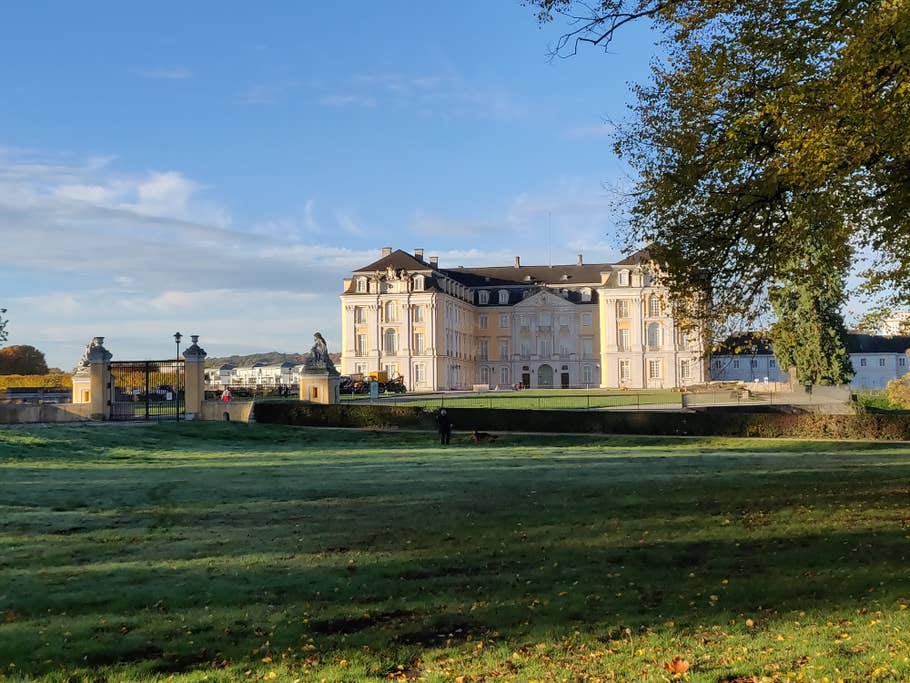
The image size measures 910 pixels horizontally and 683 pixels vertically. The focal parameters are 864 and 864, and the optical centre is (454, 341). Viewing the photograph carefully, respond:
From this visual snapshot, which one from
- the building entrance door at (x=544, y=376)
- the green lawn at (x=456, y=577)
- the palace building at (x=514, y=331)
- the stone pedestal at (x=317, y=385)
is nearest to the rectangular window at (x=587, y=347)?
the palace building at (x=514, y=331)

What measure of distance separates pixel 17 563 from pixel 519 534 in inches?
204

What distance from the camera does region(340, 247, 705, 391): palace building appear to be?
79562 millimetres

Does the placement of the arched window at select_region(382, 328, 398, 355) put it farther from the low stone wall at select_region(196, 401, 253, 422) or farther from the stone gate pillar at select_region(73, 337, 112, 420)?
the stone gate pillar at select_region(73, 337, 112, 420)

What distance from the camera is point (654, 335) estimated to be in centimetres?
7975

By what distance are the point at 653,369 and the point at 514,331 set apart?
15.8 metres

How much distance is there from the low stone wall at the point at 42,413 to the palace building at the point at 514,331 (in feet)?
164

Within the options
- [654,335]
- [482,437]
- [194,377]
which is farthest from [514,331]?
[482,437]

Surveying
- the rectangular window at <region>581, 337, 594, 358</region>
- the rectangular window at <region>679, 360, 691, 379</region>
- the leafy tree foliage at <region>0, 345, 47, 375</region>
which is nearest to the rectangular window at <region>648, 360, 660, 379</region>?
the rectangular window at <region>679, 360, 691, 379</region>

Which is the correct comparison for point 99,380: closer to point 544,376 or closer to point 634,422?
point 634,422

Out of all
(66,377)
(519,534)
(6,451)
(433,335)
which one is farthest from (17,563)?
(433,335)

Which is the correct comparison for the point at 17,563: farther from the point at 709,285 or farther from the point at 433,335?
Answer: the point at 433,335

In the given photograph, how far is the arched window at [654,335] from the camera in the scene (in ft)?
261

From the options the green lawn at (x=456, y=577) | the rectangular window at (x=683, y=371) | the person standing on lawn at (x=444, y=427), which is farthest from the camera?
the rectangular window at (x=683, y=371)

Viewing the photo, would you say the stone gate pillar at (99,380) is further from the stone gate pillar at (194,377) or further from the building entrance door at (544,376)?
the building entrance door at (544,376)
